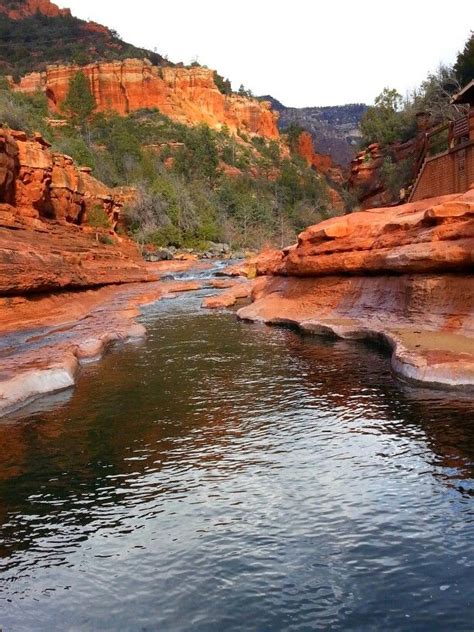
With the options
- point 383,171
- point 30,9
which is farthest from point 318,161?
point 383,171

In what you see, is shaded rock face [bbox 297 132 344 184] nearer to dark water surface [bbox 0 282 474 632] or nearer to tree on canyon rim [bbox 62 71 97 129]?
tree on canyon rim [bbox 62 71 97 129]

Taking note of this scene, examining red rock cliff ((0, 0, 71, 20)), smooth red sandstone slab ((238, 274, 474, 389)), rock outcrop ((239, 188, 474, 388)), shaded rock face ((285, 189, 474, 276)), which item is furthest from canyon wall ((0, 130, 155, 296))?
red rock cliff ((0, 0, 71, 20))

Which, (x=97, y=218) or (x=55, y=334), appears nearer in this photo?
(x=55, y=334)

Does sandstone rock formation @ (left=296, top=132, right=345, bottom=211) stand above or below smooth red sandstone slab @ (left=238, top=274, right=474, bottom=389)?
above

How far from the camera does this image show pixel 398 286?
47.4 feet

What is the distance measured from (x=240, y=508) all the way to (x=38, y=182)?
26.9 metres

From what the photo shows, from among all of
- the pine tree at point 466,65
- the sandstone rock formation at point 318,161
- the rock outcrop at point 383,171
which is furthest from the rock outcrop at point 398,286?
the sandstone rock formation at point 318,161

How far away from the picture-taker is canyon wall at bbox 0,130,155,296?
64.3ft

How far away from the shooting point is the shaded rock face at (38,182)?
26.8m

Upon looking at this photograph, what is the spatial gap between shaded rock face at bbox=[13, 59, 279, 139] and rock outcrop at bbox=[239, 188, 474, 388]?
8774 cm

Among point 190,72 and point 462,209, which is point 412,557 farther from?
point 190,72

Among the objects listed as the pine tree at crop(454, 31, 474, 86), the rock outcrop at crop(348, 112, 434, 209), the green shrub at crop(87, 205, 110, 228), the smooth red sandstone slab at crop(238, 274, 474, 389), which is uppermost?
the pine tree at crop(454, 31, 474, 86)

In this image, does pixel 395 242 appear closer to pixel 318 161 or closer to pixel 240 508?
pixel 240 508

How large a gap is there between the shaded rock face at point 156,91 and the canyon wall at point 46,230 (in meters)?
62.9
